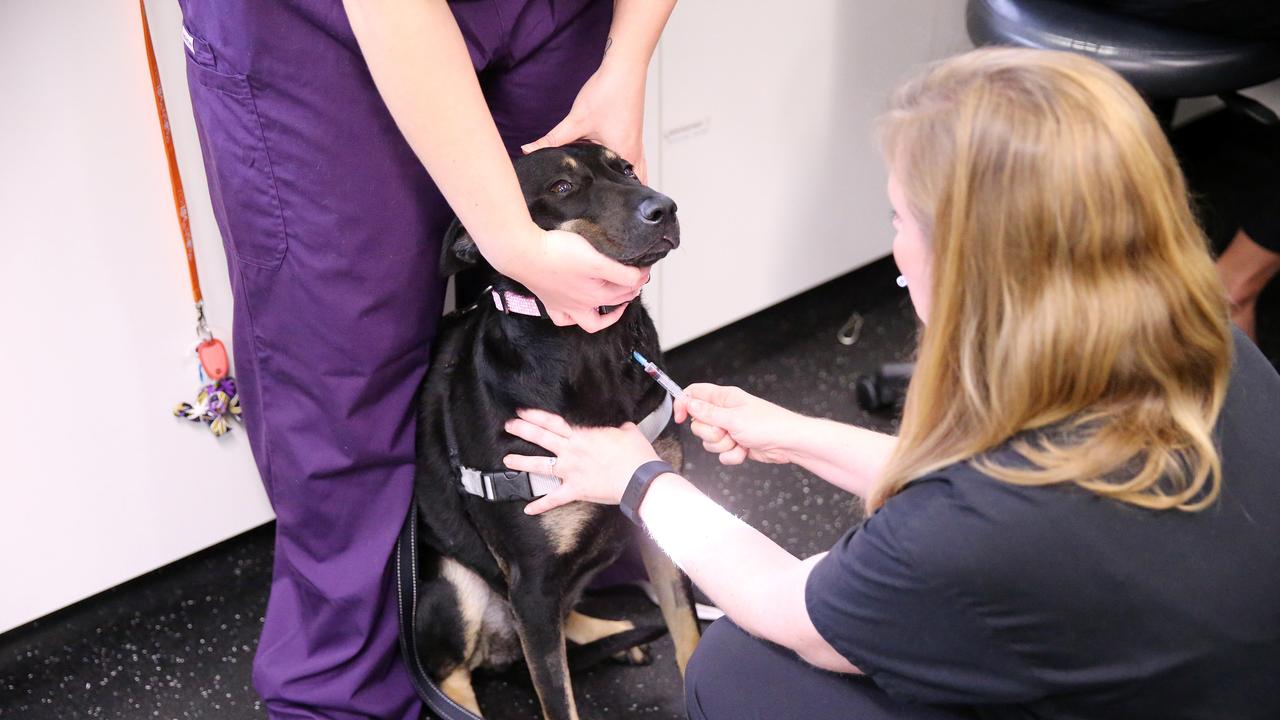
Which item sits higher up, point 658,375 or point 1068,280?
point 1068,280

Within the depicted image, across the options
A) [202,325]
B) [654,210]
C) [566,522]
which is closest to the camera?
[654,210]

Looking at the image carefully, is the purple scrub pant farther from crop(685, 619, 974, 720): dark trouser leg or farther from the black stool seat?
the black stool seat

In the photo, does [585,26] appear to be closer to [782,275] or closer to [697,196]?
[697,196]

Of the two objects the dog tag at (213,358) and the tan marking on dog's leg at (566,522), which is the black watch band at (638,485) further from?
the dog tag at (213,358)

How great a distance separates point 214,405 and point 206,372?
56 mm

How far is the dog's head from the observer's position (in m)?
1.34

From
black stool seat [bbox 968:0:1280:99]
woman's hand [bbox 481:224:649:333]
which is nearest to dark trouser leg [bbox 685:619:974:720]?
woman's hand [bbox 481:224:649:333]

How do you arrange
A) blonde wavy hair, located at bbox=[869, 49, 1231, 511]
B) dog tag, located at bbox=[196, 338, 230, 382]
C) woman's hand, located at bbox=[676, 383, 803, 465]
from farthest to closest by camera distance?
dog tag, located at bbox=[196, 338, 230, 382], woman's hand, located at bbox=[676, 383, 803, 465], blonde wavy hair, located at bbox=[869, 49, 1231, 511]

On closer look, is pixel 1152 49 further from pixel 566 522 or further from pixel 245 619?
pixel 245 619

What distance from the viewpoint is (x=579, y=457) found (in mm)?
1340

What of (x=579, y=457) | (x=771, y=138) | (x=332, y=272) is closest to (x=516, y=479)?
(x=579, y=457)

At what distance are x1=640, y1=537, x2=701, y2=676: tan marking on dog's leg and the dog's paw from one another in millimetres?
104

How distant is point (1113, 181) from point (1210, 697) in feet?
1.48

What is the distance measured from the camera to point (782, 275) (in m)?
2.45
